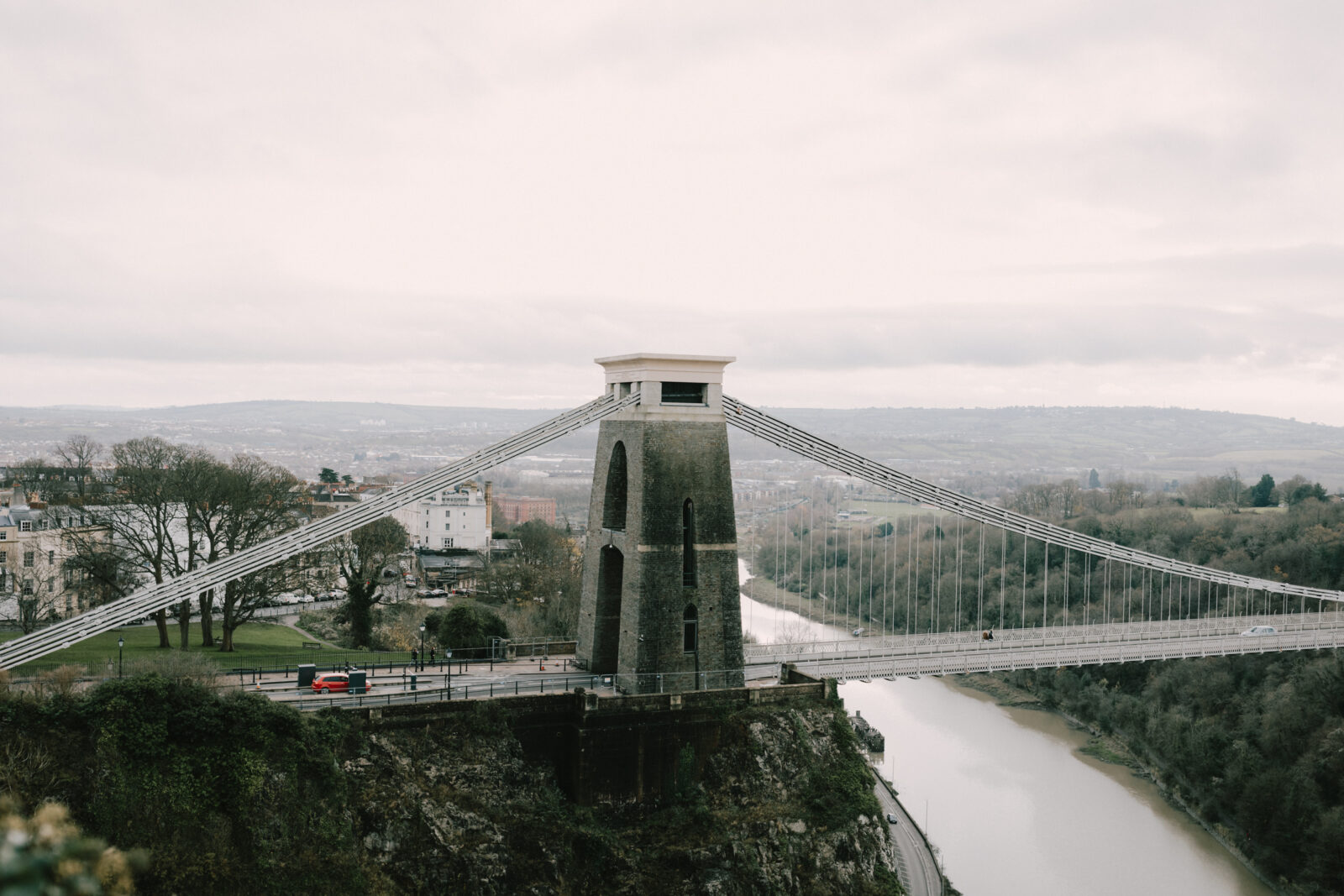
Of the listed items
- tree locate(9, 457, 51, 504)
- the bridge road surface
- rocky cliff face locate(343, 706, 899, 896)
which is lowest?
the bridge road surface

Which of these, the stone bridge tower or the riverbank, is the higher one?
the stone bridge tower

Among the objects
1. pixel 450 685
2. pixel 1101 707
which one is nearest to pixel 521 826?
pixel 450 685

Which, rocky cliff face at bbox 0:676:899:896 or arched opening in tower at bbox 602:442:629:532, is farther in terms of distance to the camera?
arched opening in tower at bbox 602:442:629:532

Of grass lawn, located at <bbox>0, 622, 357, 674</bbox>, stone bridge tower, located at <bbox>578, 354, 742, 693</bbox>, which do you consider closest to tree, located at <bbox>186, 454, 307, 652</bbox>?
grass lawn, located at <bbox>0, 622, 357, 674</bbox>

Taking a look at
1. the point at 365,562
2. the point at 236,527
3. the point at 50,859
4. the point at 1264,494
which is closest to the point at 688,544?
the point at 236,527

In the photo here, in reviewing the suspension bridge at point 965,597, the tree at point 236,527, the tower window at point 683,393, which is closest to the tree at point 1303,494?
the suspension bridge at point 965,597

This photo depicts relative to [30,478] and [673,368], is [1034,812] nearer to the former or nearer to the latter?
[673,368]

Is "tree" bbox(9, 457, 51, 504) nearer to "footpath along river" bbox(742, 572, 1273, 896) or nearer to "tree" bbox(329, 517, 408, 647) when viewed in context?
"tree" bbox(329, 517, 408, 647)
